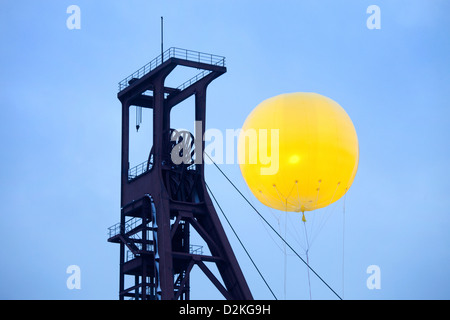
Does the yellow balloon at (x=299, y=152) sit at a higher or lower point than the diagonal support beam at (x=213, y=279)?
higher

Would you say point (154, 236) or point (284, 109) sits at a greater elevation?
point (284, 109)

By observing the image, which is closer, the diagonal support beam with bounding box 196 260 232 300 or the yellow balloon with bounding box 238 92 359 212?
the yellow balloon with bounding box 238 92 359 212

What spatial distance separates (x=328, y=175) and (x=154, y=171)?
13.8 m

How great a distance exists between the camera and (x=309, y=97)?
39.7 metres

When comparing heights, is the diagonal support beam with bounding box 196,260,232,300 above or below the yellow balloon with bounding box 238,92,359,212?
below

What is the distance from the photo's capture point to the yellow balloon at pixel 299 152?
126 feet

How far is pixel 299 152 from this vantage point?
38.2 metres

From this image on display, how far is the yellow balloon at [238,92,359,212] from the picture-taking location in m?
38.3

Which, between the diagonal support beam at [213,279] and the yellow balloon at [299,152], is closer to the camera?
the yellow balloon at [299,152]
